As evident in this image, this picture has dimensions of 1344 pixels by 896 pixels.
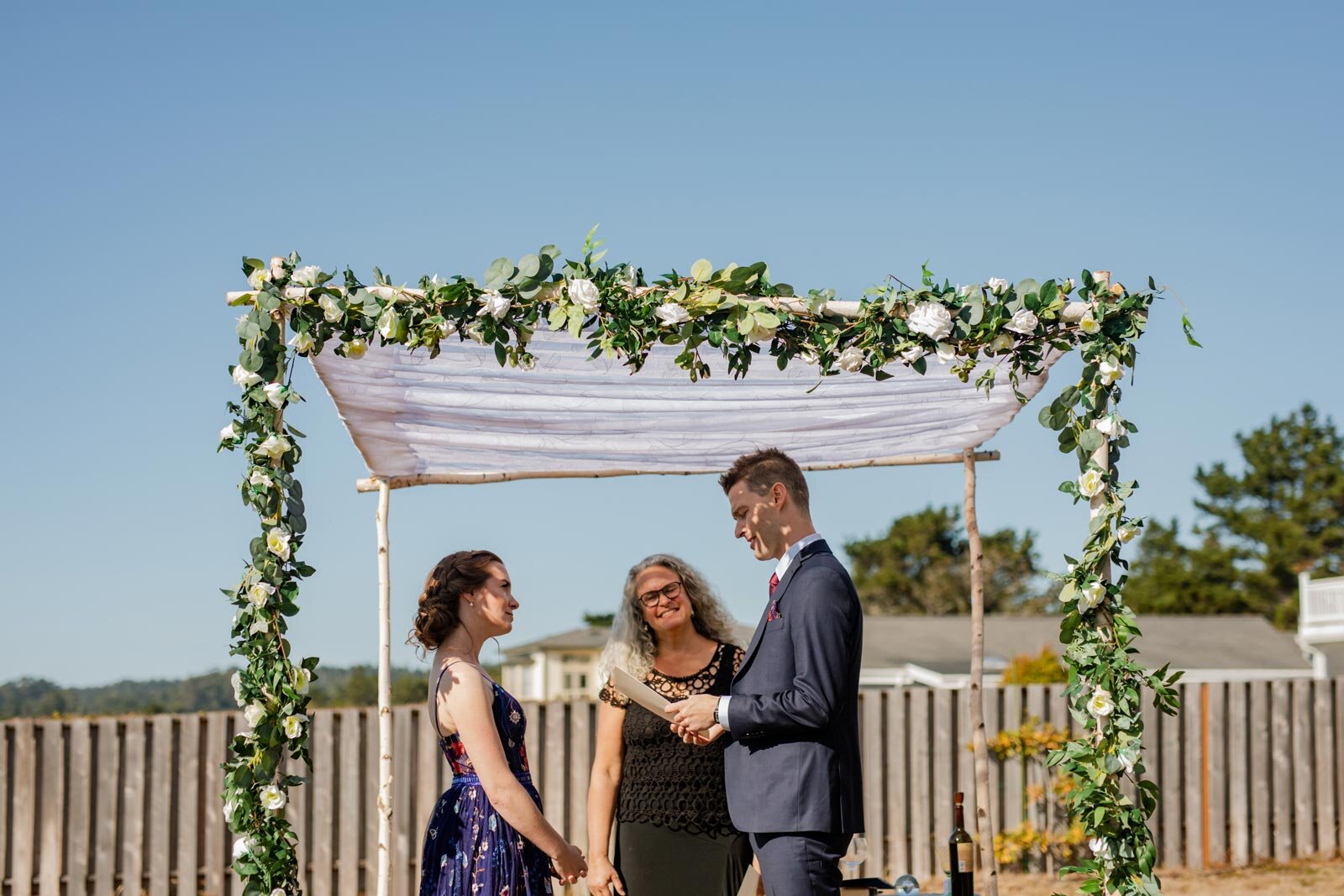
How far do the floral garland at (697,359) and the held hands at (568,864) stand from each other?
0.71m

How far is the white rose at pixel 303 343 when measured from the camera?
11.4 feet

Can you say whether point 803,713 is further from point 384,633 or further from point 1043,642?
point 1043,642

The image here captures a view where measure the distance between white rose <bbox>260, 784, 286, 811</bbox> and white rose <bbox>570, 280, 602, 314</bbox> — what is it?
148 cm

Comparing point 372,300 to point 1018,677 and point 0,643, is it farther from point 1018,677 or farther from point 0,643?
point 0,643

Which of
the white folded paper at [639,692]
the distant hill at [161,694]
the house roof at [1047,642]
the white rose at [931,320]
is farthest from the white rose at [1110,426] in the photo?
the house roof at [1047,642]

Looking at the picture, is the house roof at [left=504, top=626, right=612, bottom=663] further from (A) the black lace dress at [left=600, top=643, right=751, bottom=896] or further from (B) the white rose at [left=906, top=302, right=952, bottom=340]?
(B) the white rose at [left=906, top=302, right=952, bottom=340]

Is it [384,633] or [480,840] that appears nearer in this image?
[480,840]

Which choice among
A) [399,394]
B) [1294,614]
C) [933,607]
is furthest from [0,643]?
[1294,614]

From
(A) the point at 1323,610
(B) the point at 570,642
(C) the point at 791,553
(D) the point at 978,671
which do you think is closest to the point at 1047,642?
(A) the point at 1323,610

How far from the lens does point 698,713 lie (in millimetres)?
3338

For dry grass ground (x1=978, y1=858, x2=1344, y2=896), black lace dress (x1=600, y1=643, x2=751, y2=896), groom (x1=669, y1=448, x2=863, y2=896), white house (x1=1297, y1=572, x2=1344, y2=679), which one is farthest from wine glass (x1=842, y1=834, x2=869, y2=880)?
white house (x1=1297, y1=572, x2=1344, y2=679)

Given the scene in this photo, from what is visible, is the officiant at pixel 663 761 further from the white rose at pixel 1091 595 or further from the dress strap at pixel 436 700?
the white rose at pixel 1091 595

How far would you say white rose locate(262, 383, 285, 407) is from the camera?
3432mm

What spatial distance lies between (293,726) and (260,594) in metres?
0.36
